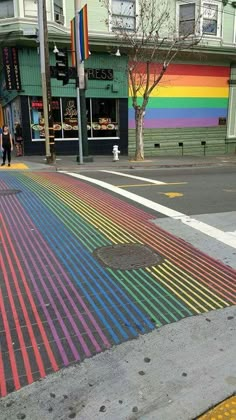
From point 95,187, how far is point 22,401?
8246mm

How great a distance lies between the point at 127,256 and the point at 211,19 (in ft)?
71.1

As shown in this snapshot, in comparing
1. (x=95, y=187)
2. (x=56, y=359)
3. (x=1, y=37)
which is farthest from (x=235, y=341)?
(x=1, y=37)

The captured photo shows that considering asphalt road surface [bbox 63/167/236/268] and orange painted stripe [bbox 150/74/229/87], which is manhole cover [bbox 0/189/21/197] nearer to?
asphalt road surface [bbox 63/167/236/268]

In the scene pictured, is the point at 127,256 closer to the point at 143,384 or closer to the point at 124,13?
the point at 143,384

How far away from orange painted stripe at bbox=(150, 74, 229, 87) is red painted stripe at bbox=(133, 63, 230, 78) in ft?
0.58

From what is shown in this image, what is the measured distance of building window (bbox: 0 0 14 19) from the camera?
19.1 m

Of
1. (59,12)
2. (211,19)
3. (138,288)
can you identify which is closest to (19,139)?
(59,12)

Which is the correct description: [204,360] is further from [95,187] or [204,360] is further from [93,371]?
[95,187]

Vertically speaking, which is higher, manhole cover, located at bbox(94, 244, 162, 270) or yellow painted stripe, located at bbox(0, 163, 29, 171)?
yellow painted stripe, located at bbox(0, 163, 29, 171)

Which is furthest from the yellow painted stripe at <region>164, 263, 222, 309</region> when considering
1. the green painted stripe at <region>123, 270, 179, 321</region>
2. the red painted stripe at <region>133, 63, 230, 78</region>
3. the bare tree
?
the red painted stripe at <region>133, 63, 230, 78</region>

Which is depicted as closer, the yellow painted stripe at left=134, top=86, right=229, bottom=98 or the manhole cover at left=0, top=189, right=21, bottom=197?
the manhole cover at left=0, top=189, right=21, bottom=197

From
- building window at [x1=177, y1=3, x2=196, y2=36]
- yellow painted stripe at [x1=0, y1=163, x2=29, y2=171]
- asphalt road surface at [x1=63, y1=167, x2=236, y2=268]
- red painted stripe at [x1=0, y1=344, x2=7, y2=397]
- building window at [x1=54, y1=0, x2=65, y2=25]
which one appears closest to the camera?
red painted stripe at [x1=0, y1=344, x2=7, y2=397]

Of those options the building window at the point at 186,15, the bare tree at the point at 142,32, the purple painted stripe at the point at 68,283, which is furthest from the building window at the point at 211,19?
the purple painted stripe at the point at 68,283

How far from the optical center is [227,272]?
4.84m
